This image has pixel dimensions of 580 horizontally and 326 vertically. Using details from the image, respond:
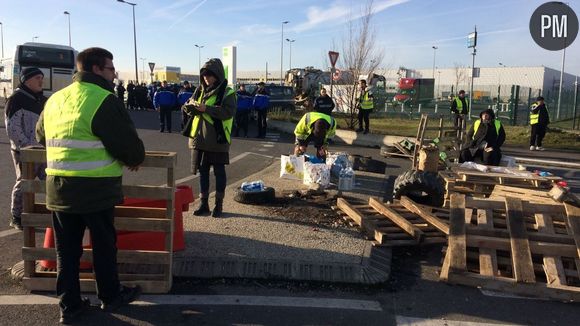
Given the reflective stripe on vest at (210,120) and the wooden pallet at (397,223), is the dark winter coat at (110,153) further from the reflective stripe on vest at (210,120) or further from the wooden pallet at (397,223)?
the wooden pallet at (397,223)

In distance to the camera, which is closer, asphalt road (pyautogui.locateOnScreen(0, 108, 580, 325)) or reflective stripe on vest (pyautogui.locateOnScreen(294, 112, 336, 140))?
asphalt road (pyautogui.locateOnScreen(0, 108, 580, 325))

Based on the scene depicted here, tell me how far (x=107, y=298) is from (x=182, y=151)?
9.17m

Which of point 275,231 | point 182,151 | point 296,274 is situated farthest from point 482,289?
point 182,151

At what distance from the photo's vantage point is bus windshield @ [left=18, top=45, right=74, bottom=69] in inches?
835

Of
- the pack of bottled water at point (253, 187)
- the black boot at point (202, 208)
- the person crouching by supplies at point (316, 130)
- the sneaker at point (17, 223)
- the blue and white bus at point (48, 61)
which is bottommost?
the sneaker at point (17, 223)

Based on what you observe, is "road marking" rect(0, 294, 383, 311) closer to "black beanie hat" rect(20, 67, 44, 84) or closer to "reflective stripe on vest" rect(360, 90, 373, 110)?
"black beanie hat" rect(20, 67, 44, 84)

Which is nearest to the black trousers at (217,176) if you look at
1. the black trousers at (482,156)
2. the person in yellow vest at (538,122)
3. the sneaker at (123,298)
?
the sneaker at (123,298)

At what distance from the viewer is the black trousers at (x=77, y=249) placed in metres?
3.46

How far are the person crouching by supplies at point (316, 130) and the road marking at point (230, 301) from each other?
435cm

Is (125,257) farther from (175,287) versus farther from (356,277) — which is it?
(356,277)

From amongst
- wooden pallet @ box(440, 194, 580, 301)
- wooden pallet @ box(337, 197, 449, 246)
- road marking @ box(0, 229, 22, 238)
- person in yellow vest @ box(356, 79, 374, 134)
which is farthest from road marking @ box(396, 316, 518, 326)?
person in yellow vest @ box(356, 79, 374, 134)

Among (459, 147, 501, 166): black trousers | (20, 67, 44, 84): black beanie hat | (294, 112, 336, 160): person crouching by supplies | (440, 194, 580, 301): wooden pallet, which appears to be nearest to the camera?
(440, 194, 580, 301): wooden pallet

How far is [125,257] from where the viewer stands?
3.95 m

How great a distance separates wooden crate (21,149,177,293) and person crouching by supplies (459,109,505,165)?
679 centimetres
